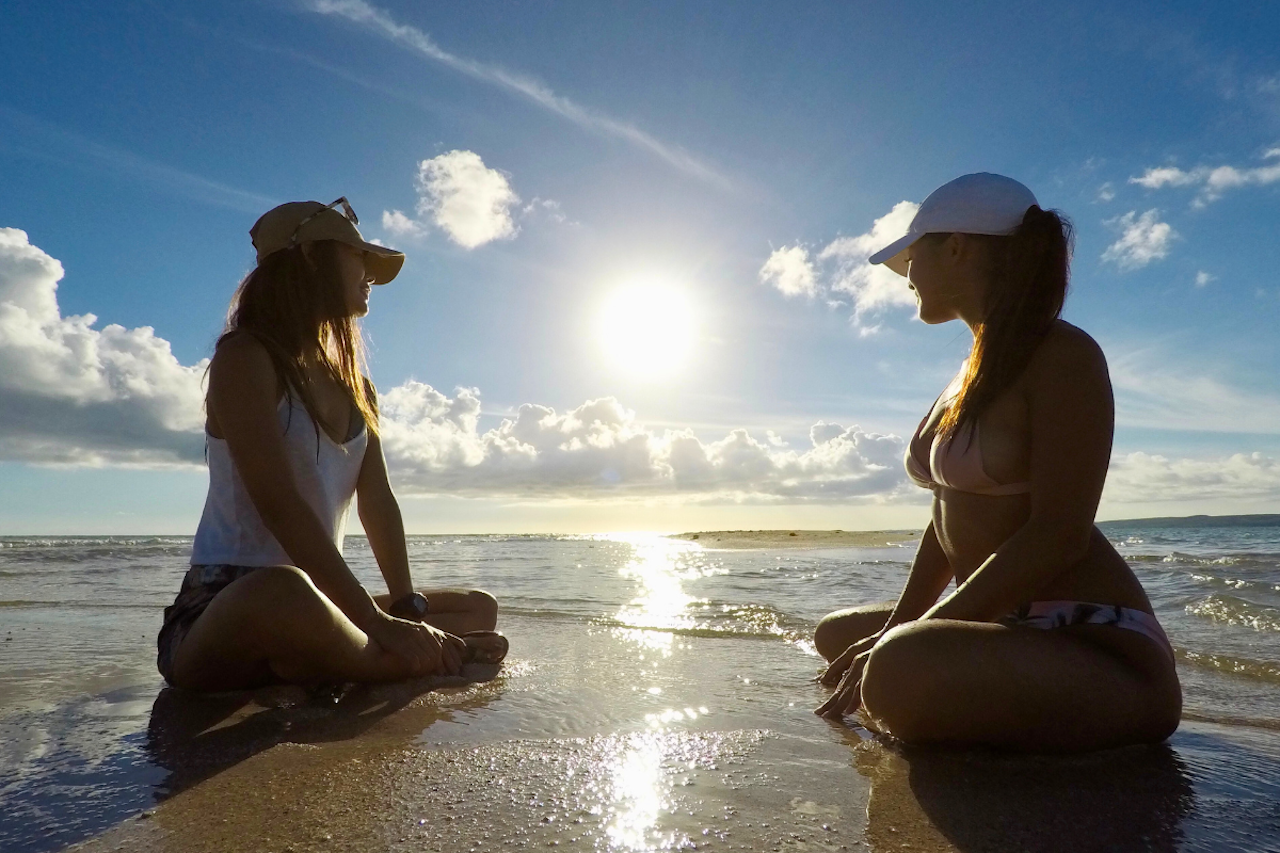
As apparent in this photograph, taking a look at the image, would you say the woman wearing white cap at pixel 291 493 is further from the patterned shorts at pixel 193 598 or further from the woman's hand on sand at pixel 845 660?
the woman's hand on sand at pixel 845 660

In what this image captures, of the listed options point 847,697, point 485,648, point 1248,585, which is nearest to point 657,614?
point 485,648

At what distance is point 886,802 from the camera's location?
1777mm

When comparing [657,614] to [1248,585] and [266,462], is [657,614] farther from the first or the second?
[1248,585]

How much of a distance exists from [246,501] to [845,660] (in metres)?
2.31

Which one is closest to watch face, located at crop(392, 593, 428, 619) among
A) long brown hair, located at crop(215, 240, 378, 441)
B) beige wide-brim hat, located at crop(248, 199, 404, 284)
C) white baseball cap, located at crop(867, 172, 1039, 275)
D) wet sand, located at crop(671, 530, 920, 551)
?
long brown hair, located at crop(215, 240, 378, 441)

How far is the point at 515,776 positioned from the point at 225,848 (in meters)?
0.63

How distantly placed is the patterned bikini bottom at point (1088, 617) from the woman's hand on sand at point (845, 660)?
70 centimetres

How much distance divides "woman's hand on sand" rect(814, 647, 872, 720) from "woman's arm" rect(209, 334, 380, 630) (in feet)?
5.38

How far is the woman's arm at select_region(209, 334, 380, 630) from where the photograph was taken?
2.61m

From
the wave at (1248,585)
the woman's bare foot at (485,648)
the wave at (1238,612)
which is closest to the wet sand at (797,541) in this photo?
the wave at (1248,585)

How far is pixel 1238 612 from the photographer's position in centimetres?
592

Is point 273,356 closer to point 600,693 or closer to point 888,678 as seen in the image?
point 600,693

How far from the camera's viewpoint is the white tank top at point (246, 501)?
111 inches

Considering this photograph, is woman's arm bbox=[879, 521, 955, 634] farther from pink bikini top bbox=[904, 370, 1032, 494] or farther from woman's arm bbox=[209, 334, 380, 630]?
woman's arm bbox=[209, 334, 380, 630]
